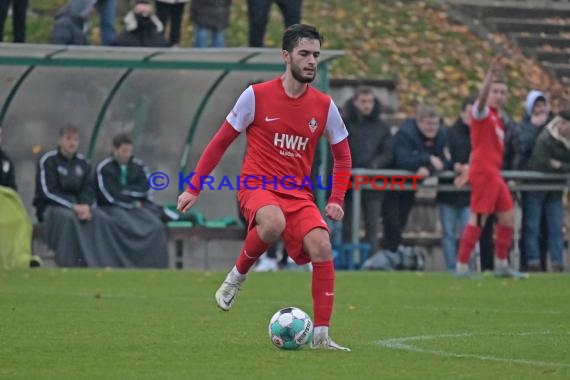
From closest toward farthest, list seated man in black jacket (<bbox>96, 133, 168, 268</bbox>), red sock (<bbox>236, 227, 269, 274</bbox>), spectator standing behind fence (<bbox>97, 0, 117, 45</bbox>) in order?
red sock (<bbox>236, 227, 269, 274</bbox>), seated man in black jacket (<bbox>96, 133, 168, 268</bbox>), spectator standing behind fence (<bbox>97, 0, 117, 45</bbox>)

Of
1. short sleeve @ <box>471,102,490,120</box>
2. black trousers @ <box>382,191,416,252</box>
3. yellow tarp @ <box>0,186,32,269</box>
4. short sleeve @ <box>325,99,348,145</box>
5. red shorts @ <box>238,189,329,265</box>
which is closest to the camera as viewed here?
red shorts @ <box>238,189,329,265</box>

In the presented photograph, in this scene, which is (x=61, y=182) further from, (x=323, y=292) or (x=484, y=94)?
(x=323, y=292)

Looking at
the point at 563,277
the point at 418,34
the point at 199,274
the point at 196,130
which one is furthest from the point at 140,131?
the point at 418,34

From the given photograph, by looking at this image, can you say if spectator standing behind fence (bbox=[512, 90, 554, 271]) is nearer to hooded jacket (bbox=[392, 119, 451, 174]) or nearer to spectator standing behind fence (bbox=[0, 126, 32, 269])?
hooded jacket (bbox=[392, 119, 451, 174])

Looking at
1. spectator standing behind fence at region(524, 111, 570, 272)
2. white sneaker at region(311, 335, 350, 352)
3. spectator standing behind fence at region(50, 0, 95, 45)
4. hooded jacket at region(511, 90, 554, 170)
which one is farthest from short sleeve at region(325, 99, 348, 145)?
spectator standing behind fence at region(50, 0, 95, 45)

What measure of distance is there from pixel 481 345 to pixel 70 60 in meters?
11.4

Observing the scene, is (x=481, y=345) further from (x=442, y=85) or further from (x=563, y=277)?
(x=442, y=85)

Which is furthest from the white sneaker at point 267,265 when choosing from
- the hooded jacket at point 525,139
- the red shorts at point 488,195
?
the hooded jacket at point 525,139

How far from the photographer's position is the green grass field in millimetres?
9055

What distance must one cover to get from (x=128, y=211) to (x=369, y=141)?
133 inches

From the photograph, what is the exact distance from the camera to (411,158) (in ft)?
69.9

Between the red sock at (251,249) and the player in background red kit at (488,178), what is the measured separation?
23.9 feet

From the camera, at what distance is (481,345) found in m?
10.7

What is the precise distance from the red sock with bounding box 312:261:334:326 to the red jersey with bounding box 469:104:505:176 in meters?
7.96
